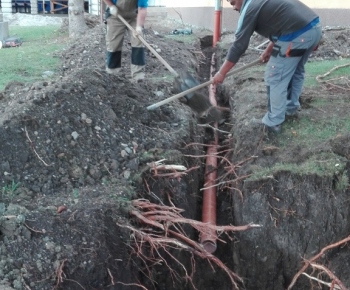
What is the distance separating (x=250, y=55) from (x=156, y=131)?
4339 millimetres

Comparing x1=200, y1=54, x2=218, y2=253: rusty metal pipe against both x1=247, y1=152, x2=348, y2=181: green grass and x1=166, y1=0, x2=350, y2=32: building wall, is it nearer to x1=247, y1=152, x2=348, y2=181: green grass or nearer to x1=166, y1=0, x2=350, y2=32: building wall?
x1=247, y1=152, x2=348, y2=181: green grass

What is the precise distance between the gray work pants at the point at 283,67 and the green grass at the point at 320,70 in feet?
5.75

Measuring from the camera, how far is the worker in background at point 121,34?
6.16 meters

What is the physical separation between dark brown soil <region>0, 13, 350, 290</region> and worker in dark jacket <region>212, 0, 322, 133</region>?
40 cm

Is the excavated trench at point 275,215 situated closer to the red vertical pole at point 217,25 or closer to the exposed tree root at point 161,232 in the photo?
the exposed tree root at point 161,232

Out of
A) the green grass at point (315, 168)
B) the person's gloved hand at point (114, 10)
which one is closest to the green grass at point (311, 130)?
the green grass at point (315, 168)

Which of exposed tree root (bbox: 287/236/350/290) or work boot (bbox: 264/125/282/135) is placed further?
work boot (bbox: 264/125/282/135)

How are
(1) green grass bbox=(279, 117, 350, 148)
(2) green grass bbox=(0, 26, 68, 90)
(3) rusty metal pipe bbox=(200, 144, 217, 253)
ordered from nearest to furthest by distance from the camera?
1. (3) rusty metal pipe bbox=(200, 144, 217, 253)
2. (1) green grass bbox=(279, 117, 350, 148)
3. (2) green grass bbox=(0, 26, 68, 90)

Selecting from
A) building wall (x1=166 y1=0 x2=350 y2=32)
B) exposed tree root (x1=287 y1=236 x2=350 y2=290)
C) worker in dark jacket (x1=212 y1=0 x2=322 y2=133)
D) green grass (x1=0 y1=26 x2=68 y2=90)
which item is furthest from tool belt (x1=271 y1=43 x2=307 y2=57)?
building wall (x1=166 y1=0 x2=350 y2=32)

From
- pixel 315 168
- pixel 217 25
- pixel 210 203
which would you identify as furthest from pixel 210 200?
pixel 217 25

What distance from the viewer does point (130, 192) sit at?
3.92 metres

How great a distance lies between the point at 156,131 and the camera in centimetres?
491

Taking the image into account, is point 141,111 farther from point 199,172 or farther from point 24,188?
point 24,188

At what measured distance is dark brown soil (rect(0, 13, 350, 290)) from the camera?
3.33 metres
